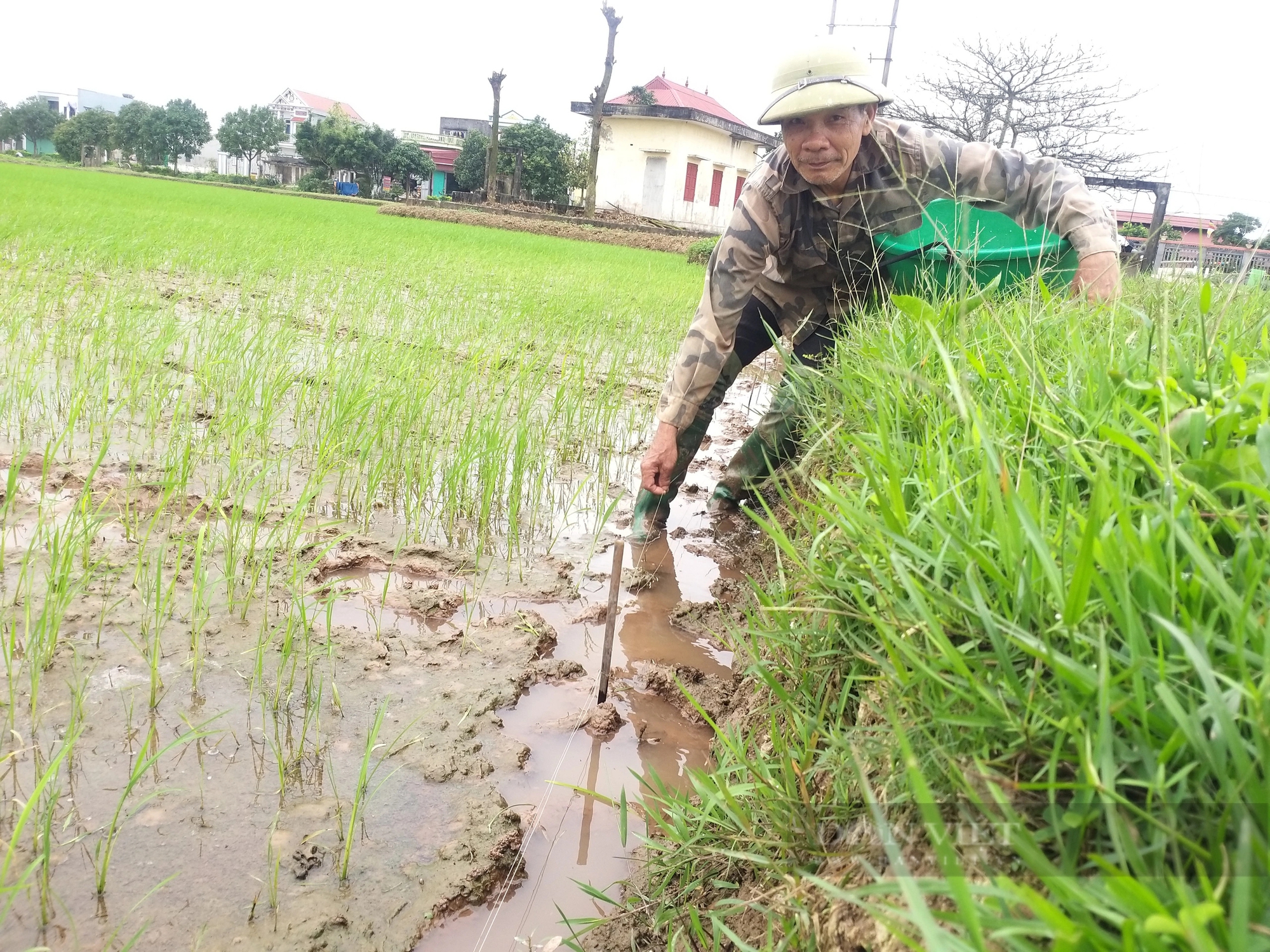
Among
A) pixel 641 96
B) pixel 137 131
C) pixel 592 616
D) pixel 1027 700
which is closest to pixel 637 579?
pixel 592 616

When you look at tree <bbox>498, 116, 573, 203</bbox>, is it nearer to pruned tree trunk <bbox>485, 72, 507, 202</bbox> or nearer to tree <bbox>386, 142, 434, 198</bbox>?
pruned tree trunk <bbox>485, 72, 507, 202</bbox>

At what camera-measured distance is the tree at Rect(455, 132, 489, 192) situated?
33125mm

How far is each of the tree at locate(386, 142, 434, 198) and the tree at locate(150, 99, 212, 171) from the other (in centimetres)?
1263

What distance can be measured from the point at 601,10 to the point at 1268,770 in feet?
91.8

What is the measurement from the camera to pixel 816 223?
3.08 m

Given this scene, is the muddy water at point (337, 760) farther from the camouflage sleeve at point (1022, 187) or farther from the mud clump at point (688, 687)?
the camouflage sleeve at point (1022, 187)

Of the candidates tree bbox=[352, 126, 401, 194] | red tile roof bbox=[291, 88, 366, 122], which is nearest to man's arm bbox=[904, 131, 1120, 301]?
→ tree bbox=[352, 126, 401, 194]

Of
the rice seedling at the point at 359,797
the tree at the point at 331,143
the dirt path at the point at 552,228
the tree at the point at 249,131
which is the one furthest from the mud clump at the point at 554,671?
the tree at the point at 249,131

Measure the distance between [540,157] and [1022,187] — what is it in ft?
98.4

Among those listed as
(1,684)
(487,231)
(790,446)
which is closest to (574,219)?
(487,231)

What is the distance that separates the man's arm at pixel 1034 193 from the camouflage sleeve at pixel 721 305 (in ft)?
1.86

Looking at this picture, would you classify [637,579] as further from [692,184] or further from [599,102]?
[692,184]

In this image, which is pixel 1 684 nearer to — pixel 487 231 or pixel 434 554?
pixel 434 554

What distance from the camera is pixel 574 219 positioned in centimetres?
Result: 2342
